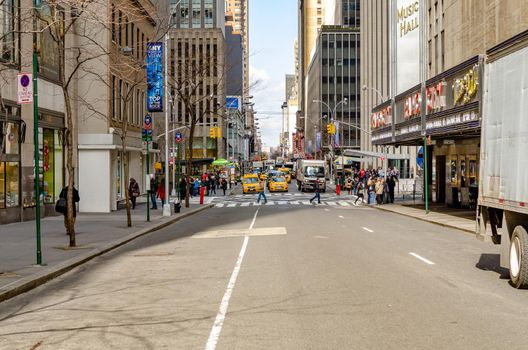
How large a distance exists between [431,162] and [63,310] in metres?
38.0

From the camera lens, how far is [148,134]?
2845cm

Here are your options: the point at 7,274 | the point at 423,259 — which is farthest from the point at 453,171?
the point at 7,274

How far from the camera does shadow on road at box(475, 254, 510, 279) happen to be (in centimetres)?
1249

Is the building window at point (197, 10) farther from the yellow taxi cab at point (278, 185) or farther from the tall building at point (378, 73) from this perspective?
the yellow taxi cab at point (278, 185)

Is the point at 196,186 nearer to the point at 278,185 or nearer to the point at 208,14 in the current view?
the point at 278,185

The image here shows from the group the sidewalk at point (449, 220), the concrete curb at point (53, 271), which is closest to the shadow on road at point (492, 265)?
the sidewalk at point (449, 220)

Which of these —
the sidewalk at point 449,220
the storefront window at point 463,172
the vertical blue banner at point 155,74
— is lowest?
the sidewalk at point 449,220

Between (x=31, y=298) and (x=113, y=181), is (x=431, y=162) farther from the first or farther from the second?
(x=31, y=298)

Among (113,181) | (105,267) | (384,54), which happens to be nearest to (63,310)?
(105,267)

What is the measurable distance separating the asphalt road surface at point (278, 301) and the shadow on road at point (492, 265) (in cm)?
3

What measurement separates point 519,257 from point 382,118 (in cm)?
3326

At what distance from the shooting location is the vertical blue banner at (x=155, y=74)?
31453 millimetres

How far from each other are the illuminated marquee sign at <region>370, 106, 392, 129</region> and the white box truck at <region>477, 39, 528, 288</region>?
28.4 m

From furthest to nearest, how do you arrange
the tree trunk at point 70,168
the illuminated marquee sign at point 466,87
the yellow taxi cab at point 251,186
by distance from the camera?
the yellow taxi cab at point 251,186 → the illuminated marquee sign at point 466,87 → the tree trunk at point 70,168
